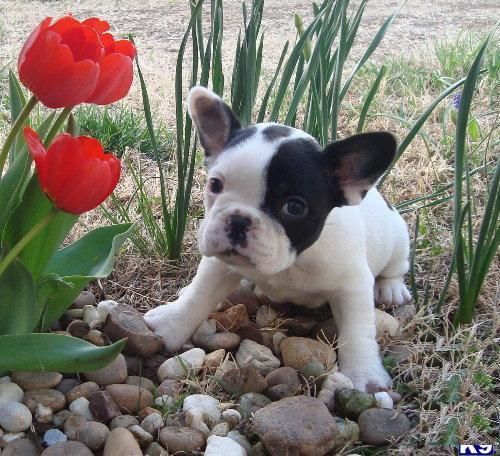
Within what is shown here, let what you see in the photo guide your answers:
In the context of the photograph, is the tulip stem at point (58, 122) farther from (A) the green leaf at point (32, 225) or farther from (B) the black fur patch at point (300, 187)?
(B) the black fur patch at point (300, 187)

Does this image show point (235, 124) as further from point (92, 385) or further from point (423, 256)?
point (423, 256)

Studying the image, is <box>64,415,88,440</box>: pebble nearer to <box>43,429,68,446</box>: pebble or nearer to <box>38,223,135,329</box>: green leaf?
<box>43,429,68,446</box>: pebble

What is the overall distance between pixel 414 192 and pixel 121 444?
1.60 metres

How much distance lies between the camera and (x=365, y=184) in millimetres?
1636

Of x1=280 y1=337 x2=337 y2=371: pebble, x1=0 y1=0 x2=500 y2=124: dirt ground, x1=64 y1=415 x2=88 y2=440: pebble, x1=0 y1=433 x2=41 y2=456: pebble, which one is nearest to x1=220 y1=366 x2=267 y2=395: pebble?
x1=280 y1=337 x2=337 y2=371: pebble

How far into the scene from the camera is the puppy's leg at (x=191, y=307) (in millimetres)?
1831

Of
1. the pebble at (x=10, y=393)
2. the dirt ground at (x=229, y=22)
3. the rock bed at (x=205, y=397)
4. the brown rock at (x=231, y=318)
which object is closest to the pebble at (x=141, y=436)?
the rock bed at (x=205, y=397)

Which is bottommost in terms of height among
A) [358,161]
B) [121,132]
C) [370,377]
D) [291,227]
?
[370,377]

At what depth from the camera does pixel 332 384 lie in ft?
5.41

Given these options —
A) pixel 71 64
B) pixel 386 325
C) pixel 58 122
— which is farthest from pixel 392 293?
pixel 71 64

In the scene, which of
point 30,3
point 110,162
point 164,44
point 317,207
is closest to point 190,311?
point 317,207

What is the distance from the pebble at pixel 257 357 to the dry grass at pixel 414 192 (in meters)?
0.12

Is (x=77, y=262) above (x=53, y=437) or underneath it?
above

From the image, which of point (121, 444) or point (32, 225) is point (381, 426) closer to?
point (121, 444)
